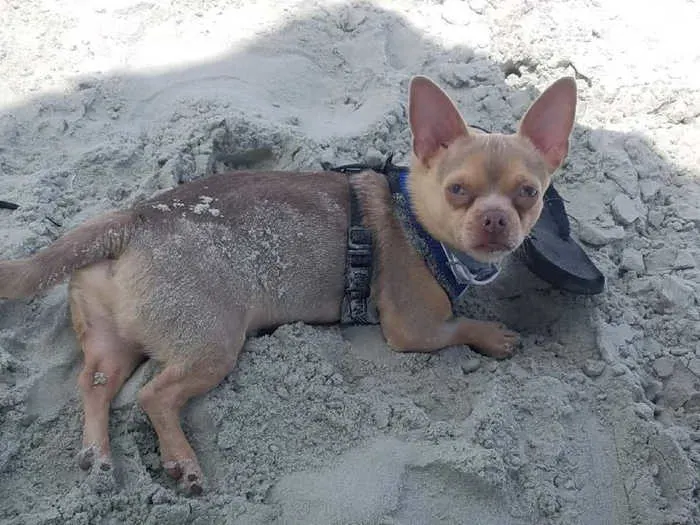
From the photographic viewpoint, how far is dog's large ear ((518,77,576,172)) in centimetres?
355

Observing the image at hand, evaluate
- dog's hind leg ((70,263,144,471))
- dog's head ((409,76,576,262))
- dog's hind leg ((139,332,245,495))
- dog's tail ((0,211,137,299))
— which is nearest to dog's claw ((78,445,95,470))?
dog's hind leg ((70,263,144,471))

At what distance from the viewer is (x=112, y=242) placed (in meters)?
3.31

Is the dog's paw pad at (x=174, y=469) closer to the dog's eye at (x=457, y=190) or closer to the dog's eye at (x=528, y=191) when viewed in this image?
the dog's eye at (x=457, y=190)

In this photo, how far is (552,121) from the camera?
3619 mm

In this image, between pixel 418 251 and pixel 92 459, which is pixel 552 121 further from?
pixel 92 459

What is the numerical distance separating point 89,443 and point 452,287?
1819 millimetres

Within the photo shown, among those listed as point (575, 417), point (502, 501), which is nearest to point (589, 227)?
point (575, 417)

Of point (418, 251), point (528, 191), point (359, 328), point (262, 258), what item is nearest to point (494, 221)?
point (528, 191)

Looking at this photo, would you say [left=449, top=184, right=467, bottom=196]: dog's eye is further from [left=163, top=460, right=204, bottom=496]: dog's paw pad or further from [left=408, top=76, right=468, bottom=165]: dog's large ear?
[left=163, top=460, right=204, bottom=496]: dog's paw pad

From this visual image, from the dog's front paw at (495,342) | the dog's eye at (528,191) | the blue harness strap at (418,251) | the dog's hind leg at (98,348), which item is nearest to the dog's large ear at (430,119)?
the blue harness strap at (418,251)

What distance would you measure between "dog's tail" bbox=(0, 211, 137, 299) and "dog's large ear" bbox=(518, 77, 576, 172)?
194 cm

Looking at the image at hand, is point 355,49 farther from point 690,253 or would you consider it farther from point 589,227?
point 690,253

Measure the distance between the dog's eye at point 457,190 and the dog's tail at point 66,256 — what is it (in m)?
1.45

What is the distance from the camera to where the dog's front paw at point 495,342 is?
3.71 meters
